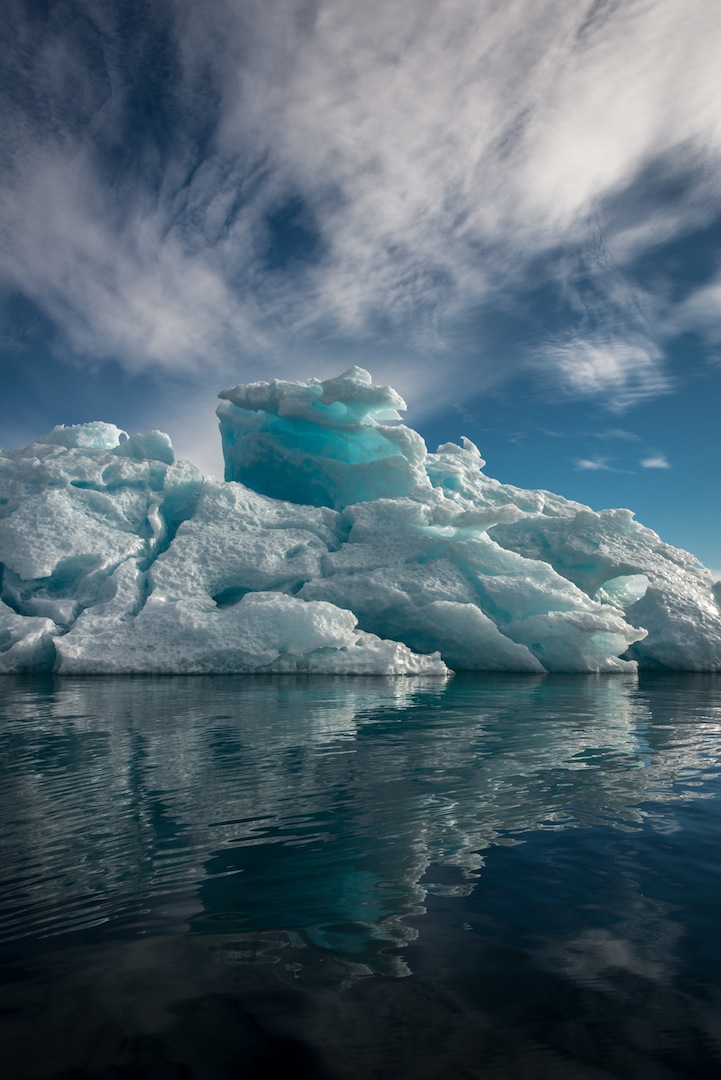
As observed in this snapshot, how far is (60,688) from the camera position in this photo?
1386 centimetres

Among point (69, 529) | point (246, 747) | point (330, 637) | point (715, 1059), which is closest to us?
point (715, 1059)

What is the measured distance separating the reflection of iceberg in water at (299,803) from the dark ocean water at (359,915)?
20 mm

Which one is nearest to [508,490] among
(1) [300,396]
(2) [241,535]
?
(1) [300,396]

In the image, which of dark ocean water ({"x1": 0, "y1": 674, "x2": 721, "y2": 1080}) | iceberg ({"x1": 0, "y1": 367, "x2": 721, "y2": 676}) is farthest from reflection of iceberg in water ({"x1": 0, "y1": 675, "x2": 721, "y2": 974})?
iceberg ({"x1": 0, "y1": 367, "x2": 721, "y2": 676})

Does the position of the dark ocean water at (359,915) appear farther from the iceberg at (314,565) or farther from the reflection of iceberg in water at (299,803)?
the iceberg at (314,565)

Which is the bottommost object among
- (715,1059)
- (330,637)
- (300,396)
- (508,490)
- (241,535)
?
(715,1059)

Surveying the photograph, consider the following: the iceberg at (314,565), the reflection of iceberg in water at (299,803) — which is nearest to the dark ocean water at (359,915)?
the reflection of iceberg in water at (299,803)

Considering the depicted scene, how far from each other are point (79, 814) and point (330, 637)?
1333 centimetres

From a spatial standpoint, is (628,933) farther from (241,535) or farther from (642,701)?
(241,535)

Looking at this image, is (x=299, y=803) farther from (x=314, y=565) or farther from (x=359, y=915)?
(x=314, y=565)

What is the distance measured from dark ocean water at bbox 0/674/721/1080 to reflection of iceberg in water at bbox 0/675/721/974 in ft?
0.07

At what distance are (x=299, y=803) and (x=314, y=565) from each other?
16316 millimetres

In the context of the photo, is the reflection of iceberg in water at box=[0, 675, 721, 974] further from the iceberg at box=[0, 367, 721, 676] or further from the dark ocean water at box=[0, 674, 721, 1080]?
the iceberg at box=[0, 367, 721, 676]

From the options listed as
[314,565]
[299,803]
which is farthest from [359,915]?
[314,565]
